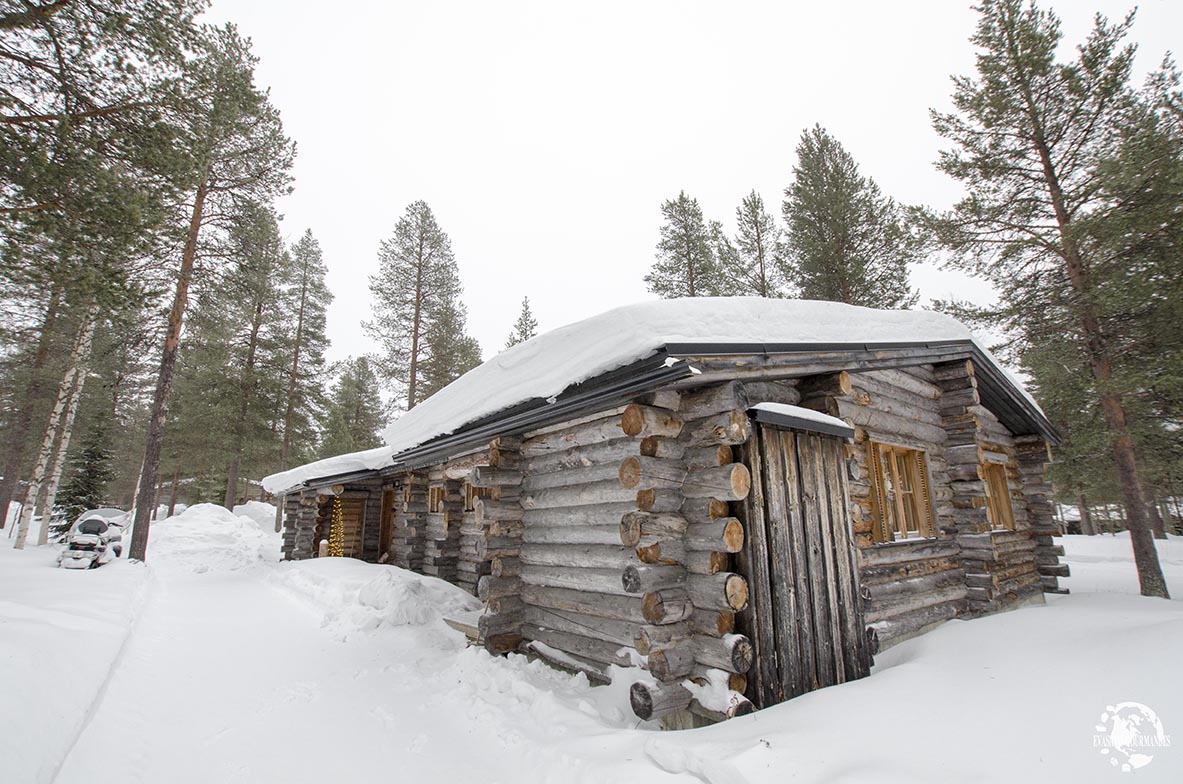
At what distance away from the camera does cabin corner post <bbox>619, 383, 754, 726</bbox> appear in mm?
4750

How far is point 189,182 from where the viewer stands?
7324 mm

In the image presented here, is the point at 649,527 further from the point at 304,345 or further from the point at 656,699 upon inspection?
the point at 304,345

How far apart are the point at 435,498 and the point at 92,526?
1009 centimetres

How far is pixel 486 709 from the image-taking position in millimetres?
5629

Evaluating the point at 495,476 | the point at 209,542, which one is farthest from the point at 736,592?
the point at 209,542

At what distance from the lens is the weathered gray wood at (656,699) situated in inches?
183

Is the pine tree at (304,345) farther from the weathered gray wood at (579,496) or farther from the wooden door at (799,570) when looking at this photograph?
the wooden door at (799,570)

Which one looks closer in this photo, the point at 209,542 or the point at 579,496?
the point at 579,496

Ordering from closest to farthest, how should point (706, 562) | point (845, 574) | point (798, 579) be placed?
point (706, 562)
point (798, 579)
point (845, 574)

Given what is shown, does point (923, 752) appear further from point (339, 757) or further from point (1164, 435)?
point (1164, 435)

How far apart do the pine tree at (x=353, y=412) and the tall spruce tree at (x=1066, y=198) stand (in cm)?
2498

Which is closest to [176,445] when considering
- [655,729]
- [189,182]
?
[189,182]

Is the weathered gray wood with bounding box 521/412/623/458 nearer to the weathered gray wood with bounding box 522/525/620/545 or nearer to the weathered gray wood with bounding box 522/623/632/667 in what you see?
the weathered gray wood with bounding box 522/525/620/545

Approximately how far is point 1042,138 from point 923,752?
1486cm
